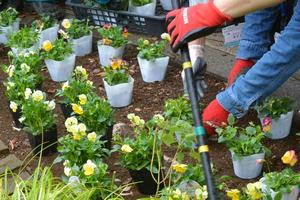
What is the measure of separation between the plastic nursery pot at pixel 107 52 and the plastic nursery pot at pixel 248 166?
143 cm

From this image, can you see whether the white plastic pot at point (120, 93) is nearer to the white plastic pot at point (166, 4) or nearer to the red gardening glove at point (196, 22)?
the red gardening glove at point (196, 22)

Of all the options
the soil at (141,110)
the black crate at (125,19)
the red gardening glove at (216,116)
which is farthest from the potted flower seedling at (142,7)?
the red gardening glove at (216,116)

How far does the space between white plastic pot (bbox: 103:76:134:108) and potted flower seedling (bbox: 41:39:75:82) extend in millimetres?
436

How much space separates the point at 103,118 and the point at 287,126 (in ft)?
3.13

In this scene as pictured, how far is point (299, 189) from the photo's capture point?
2.42 metres

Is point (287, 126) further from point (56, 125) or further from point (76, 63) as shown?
point (76, 63)

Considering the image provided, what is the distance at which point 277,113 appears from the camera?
9.63 ft

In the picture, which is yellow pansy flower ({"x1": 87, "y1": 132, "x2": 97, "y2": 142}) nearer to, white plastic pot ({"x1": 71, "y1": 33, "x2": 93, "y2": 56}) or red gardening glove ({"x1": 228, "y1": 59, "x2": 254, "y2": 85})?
red gardening glove ({"x1": 228, "y1": 59, "x2": 254, "y2": 85})

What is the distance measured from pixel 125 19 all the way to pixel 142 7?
0.16 m

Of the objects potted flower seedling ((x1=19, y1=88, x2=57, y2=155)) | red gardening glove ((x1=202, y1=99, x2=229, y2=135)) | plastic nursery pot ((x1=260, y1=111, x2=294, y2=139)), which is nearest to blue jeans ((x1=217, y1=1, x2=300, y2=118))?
red gardening glove ((x1=202, y1=99, x2=229, y2=135))

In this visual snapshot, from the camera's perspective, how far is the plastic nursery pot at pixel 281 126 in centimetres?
295

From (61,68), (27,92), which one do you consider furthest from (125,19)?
(27,92)

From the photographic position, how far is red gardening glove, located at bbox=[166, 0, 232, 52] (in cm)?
254

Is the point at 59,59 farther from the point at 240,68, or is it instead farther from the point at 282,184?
the point at 282,184
